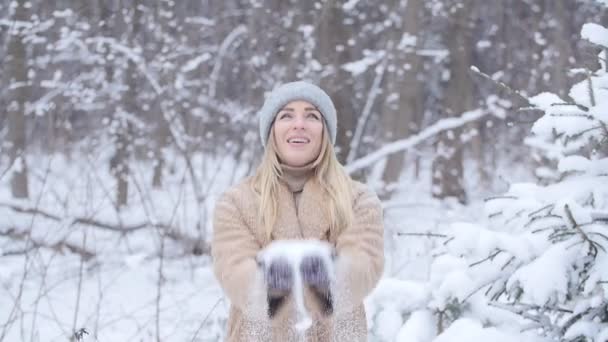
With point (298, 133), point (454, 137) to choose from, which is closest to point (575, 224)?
point (298, 133)

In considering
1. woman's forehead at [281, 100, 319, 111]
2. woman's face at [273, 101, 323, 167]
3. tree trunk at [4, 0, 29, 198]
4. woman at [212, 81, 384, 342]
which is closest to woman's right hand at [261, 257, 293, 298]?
woman at [212, 81, 384, 342]

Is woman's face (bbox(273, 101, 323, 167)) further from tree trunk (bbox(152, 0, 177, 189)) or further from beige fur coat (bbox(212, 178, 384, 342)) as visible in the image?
tree trunk (bbox(152, 0, 177, 189))

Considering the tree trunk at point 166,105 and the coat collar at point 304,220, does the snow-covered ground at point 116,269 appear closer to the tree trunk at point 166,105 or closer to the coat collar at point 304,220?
the tree trunk at point 166,105

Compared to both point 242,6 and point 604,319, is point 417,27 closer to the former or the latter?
point 242,6

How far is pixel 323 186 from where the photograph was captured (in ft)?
6.84

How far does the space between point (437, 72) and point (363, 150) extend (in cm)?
344

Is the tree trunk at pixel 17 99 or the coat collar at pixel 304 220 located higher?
the tree trunk at pixel 17 99

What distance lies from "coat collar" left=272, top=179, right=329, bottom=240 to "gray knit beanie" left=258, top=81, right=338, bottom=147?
294 mm

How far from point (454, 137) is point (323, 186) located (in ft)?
40.0

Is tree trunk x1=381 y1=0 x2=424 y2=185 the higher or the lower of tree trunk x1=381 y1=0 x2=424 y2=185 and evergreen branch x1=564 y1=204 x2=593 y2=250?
the higher

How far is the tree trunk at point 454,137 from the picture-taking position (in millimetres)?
13398

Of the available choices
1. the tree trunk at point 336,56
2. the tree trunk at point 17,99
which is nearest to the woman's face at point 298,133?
the tree trunk at point 336,56

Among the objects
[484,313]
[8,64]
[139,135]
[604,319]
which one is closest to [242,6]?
[139,135]

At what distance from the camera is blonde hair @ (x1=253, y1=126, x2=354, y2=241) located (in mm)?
2010
